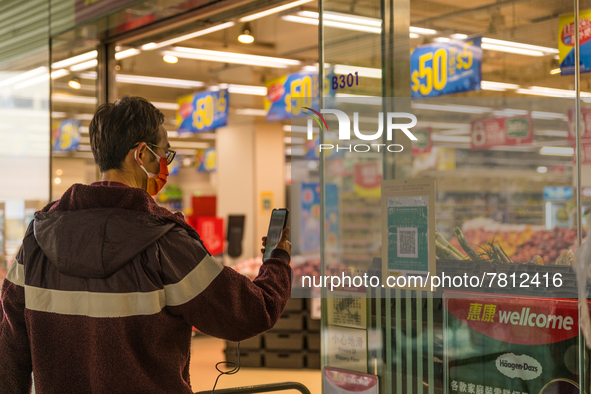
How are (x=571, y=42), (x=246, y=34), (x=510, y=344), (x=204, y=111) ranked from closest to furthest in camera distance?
1. (x=571, y=42)
2. (x=510, y=344)
3. (x=246, y=34)
4. (x=204, y=111)

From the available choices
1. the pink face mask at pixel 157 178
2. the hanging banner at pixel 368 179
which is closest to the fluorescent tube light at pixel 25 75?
the hanging banner at pixel 368 179

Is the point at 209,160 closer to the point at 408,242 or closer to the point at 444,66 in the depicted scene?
the point at 444,66

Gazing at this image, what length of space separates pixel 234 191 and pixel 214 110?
16.6 ft

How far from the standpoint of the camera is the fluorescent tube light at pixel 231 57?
24.1 feet

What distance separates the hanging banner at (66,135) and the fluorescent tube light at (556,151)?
12.4 feet

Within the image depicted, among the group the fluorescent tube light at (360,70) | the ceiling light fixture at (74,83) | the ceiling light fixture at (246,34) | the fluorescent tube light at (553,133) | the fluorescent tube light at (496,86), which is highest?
the ceiling light fixture at (246,34)

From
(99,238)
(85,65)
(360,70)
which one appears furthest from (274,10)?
(99,238)

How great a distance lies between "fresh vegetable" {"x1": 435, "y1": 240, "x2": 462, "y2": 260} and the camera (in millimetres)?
2330

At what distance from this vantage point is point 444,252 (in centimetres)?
236

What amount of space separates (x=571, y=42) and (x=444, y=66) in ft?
2.14

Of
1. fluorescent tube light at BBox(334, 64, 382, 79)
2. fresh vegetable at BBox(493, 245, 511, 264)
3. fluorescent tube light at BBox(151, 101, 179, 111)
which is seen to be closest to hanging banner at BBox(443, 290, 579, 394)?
fresh vegetable at BBox(493, 245, 511, 264)

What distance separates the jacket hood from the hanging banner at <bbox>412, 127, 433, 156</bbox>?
1.18 m

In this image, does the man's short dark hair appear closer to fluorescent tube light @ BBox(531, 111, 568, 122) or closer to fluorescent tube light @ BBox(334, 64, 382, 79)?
fluorescent tube light @ BBox(334, 64, 382, 79)

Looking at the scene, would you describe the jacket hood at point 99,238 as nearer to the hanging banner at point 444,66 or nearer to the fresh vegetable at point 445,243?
the fresh vegetable at point 445,243
